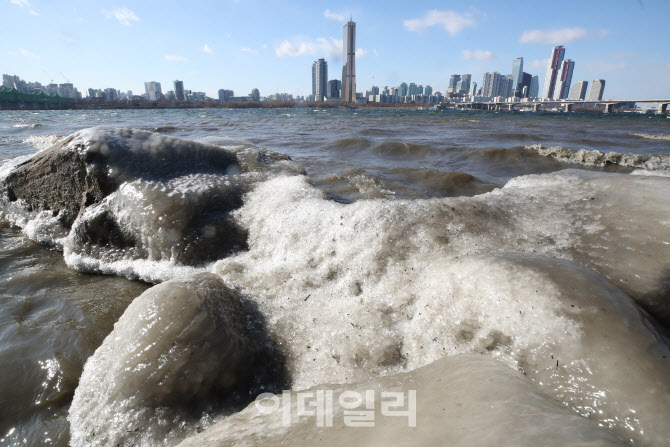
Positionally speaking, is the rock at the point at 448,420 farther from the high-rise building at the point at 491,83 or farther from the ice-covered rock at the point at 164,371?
the high-rise building at the point at 491,83

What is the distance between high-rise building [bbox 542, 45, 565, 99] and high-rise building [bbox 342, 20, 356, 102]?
271 feet

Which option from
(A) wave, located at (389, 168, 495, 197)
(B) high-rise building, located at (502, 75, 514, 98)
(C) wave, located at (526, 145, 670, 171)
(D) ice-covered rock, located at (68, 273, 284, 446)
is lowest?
(D) ice-covered rock, located at (68, 273, 284, 446)

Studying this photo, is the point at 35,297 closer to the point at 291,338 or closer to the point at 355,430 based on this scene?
the point at 291,338

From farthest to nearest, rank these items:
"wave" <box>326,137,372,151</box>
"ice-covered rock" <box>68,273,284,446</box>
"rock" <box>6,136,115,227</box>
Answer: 1. "wave" <box>326,137,372,151</box>
2. "rock" <box>6,136,115,227</box>
3. "ice-covered rock" <box>68,273,284,446</box>

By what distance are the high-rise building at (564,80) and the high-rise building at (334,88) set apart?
97.8 m

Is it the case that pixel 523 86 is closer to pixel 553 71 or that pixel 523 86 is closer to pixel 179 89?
pixel 553 71

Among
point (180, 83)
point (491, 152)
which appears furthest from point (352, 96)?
point (491, 152)

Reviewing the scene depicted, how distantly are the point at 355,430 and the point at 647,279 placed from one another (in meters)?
1.97

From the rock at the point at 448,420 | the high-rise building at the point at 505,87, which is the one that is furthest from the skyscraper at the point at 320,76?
the rock at the point at 448,420

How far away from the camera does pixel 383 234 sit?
2.57 meters

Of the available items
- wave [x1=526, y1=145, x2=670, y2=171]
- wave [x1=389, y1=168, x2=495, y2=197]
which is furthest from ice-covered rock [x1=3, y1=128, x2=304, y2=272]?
wave [x1=526, y1=145, x2=670, y2=171]

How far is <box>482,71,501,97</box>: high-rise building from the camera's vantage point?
548 feet

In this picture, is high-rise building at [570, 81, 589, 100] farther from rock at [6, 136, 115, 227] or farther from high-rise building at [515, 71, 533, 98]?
rock at [6, 136, 115, 227]

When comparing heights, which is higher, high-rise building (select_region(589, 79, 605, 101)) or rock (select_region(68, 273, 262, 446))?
high-rise building (select_region(589, 79, 605, 101))
